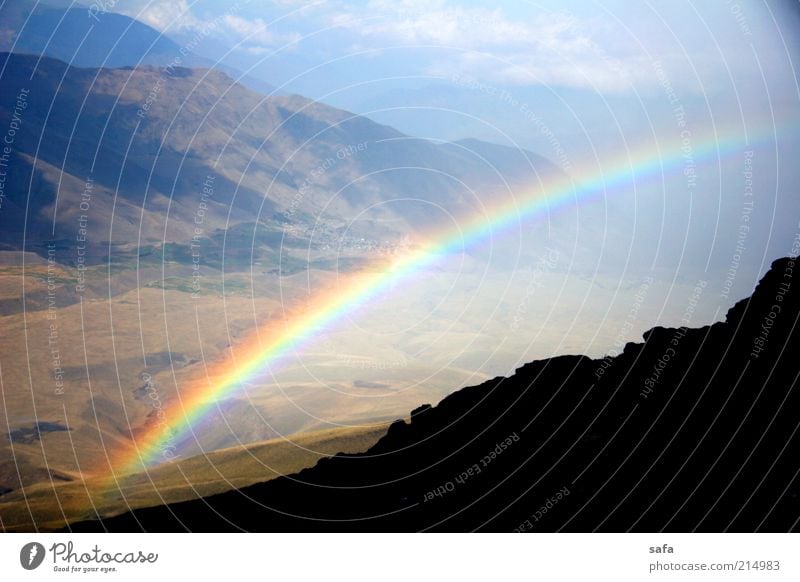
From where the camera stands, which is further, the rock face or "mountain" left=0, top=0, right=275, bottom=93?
"mountain" left=0, top=0, right=275, bottom=93

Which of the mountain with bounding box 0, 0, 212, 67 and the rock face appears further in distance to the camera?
the mountain with bounding box 0, 0, 212, 67

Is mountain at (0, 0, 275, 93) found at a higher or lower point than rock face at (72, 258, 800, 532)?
higher

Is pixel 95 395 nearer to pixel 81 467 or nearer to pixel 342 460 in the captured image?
pixel 81 467

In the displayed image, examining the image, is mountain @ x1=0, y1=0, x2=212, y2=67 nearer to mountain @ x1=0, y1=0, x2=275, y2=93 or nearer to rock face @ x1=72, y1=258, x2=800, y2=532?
mountain @ x1=0, y1=0, x2=275, y2=93

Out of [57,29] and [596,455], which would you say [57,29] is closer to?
[57,29]

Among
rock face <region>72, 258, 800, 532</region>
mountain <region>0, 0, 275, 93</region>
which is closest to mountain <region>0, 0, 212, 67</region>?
mountain <region>0, 0, 275, 93</region>

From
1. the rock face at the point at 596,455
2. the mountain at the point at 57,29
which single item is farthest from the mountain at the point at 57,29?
the rock face at the point at 596,455

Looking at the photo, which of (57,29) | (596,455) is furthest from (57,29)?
(596,455)

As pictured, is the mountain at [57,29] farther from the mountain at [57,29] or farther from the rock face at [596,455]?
the rock face at [596,455]

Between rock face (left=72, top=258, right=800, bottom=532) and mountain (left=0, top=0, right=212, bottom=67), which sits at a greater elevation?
mountain (left=0, top=0, right=212, bottom=67)

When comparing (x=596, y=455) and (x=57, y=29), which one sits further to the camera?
(x=57, y=29)
